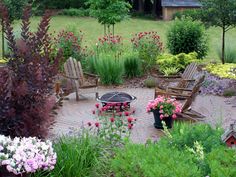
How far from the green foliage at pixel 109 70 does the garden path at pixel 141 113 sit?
824mm

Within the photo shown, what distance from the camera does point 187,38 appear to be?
52.2 ft

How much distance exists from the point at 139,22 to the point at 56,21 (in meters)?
6.02

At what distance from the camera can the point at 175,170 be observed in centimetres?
421

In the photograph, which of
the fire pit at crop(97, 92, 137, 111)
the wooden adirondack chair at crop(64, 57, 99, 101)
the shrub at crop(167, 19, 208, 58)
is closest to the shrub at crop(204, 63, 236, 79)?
the shrub at crop(167, 19, 208, 58)

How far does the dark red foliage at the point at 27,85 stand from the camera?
19.2 feet

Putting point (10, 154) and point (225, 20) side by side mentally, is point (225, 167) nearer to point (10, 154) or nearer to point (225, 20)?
point (10, 154)

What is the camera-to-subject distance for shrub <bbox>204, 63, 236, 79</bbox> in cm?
1355

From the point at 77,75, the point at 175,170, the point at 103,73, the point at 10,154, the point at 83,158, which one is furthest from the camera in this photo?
the point at 103,73

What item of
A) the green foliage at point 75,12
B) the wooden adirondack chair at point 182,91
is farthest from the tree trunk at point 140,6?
the wooden adirondack chair at point 182,91

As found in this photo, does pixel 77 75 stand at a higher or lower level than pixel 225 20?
lower

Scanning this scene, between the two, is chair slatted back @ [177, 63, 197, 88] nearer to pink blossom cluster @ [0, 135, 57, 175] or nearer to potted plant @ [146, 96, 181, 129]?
potted plant @ [146, 96, 181, 129]

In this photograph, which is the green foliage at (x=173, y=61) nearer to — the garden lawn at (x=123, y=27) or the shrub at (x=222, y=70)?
the shrub at (x=222, y=70)

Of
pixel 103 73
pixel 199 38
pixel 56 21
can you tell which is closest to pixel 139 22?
pixel 56 21

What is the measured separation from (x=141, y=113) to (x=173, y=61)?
4.49 m
